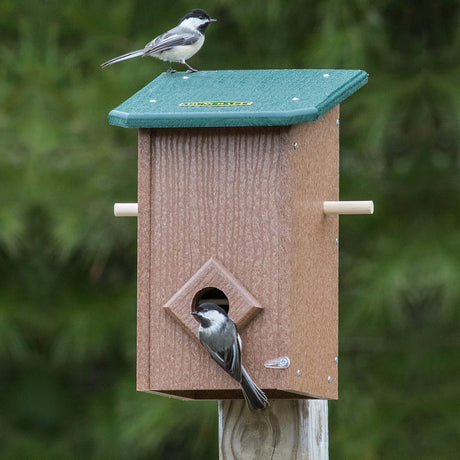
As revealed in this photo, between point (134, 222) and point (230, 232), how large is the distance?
337 cm

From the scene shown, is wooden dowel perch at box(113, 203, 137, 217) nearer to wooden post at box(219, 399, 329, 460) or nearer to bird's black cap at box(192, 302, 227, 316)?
bird's black cap at box(192, 302, 227, 316)

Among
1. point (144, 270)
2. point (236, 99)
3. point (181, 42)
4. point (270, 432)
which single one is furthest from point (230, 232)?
point (181, 42)

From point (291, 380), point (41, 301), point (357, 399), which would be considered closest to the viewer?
point (291, 380)

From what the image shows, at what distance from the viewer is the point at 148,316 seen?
2.83 m

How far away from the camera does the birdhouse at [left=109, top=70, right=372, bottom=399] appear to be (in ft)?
8.96

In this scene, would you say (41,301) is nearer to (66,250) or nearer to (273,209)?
→ (66,250)

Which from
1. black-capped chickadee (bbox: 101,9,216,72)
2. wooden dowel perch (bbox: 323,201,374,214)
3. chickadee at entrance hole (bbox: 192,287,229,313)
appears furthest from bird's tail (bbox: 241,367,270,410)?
black-capped chickadee (bbox: 101,9,216,72)

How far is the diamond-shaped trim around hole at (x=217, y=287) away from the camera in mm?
2725

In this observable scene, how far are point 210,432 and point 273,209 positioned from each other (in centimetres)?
361

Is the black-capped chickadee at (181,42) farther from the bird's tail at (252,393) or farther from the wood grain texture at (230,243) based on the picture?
the bird's tail at (252,393)

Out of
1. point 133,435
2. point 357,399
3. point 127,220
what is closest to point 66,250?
point 127,220

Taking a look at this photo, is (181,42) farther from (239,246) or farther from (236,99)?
(239,246)

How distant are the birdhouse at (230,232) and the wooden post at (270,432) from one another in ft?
0.13

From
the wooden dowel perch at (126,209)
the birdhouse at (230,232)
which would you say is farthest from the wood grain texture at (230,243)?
the wooden dowel perch at (126,209)
